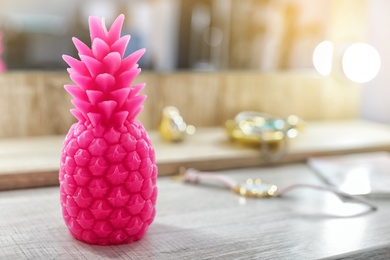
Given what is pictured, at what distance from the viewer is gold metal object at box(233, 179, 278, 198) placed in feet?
2.85

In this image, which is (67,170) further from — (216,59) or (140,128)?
(216,59)

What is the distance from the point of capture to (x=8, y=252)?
0.61 metres

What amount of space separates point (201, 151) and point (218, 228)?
0.33 m

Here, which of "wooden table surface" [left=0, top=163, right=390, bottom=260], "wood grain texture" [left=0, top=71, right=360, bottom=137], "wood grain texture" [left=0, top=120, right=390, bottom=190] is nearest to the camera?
"wooden table surface" [left=0, top=163, right=390, bottom=260]

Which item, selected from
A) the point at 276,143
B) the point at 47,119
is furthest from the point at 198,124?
the point at 47,119

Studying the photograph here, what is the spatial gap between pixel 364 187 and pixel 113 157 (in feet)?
1.56

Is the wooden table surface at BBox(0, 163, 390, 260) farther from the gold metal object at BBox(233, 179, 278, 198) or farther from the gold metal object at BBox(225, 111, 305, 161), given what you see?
the gold metal object at BBox(225, 111, 305, 161)

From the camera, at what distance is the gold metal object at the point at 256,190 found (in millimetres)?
869

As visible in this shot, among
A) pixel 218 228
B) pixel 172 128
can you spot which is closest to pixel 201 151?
pixel 172 128

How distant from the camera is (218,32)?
4.15 ft

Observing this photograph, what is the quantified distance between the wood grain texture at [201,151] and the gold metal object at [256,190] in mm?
120

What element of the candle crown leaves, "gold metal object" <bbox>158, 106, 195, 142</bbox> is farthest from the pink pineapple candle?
"gold metal object" <bbox>158, 106, 195, 142</bbox>

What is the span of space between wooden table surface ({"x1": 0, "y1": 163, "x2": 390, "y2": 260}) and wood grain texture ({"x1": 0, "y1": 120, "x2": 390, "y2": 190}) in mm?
31

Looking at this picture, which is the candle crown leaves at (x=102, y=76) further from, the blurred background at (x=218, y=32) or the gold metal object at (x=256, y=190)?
the blurred background at (x=218, y=32)
